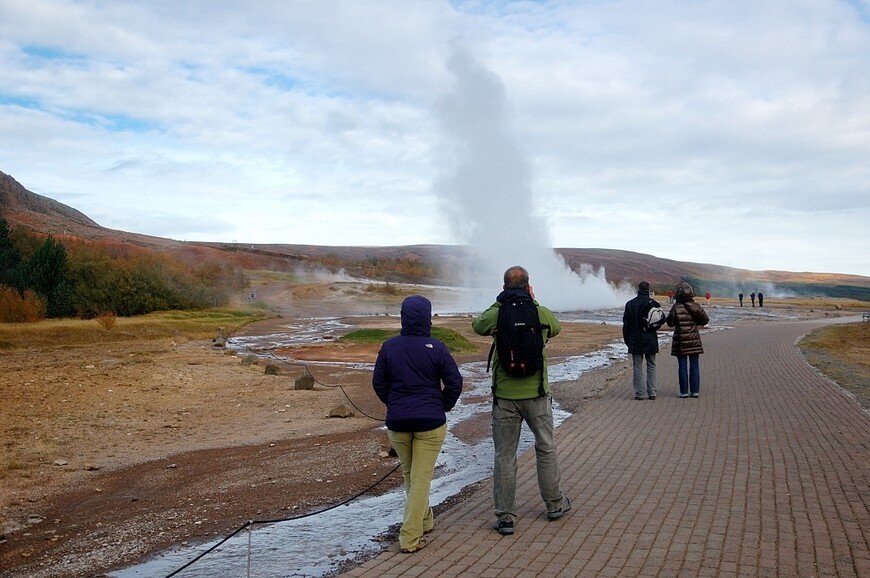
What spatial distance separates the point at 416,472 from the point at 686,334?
28.5 feet

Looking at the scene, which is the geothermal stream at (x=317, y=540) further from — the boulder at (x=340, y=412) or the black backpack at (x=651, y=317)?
the black backpack at (x=651, y=317)

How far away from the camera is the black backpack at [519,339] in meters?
6.20

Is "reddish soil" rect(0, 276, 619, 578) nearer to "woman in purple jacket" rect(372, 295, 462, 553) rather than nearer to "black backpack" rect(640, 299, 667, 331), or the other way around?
"black backpack" rect(640, 299, 667, 331)

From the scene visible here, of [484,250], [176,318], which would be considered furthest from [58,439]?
[484,250]

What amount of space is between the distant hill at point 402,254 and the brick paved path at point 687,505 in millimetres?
79826

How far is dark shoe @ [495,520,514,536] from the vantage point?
20.0ft

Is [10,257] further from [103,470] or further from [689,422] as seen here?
[689,422]

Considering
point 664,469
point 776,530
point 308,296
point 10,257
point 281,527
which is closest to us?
point 776,530

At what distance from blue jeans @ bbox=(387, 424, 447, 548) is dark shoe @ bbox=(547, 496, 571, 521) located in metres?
1.06

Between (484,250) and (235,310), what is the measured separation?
1827 centimetres

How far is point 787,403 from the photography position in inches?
495

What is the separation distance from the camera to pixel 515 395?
6.31 metres

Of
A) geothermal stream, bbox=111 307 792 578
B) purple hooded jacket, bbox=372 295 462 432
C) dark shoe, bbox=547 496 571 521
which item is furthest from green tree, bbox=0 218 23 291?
dark shoe, bbox=547 496 571 521

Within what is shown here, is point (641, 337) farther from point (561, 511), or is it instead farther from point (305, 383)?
point (305, 383)
